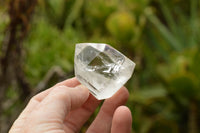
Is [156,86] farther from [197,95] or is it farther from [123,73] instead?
[123,73]

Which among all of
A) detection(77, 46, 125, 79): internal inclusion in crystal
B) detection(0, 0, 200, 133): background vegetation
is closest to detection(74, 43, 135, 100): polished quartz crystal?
detection(77, 46, 125, 79): internal inclusion in crystal

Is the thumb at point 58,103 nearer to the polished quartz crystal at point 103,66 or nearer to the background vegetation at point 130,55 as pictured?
the polished quartz crystal at point 103,66

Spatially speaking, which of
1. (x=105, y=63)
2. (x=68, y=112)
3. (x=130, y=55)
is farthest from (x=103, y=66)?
(x=130, y=55)

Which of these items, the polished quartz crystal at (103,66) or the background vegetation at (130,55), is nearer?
the polished quartz crystal at (103,66)

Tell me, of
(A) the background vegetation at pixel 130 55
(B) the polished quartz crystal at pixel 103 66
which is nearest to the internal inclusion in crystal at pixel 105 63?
(B) the polished quartz crystal at pixel 103 66

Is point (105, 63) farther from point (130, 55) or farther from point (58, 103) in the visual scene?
point (130, 55)

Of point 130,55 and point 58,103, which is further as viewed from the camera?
point 130,55

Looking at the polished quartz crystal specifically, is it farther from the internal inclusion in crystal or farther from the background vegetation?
the background vegetation
